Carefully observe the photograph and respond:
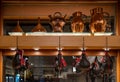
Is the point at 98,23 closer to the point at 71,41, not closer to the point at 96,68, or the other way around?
the point at 71,41

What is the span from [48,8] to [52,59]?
82cm

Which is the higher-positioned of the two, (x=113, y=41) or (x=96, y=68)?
(x=113, y=41)

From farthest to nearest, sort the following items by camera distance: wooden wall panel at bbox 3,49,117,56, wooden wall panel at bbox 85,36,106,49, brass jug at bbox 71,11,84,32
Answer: wooden wall panel at bbox 3,49,117,56, brass jug at bbox 71,11,84,32, wooden wall panel at bbox 85,36,106,49

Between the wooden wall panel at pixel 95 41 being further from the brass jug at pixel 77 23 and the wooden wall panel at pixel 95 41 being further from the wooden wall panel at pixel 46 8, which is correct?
the wooden wall panel at pixel 46 8

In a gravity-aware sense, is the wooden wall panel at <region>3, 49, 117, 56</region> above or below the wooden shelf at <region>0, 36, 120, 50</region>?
below

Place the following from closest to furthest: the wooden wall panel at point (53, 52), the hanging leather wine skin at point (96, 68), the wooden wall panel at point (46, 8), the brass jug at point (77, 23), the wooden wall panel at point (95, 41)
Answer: the wooden wall panel at point (95, 41) < the hanging leather wine skin at point (96, 68) < the brass jug at point (77, 23) < the wooden wall panel at point (53, 52) < the wooden wall panel at point (46, 8)

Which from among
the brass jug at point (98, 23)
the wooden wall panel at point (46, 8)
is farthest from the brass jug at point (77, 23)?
the wooden wall panel at point (46, 8)

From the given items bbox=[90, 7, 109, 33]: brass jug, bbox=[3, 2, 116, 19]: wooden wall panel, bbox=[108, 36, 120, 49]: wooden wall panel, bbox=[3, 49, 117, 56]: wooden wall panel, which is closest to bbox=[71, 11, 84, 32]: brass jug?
bbox=[90, 7, 109, 33]: brass jug

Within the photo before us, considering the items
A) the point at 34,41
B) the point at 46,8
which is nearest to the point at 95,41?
the point at 34,41

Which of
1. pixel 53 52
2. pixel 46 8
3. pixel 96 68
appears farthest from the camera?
pixel 46 8

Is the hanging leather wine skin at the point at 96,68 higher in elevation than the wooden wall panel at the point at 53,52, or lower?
lower

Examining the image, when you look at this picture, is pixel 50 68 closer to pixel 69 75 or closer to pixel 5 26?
pixel 69 75

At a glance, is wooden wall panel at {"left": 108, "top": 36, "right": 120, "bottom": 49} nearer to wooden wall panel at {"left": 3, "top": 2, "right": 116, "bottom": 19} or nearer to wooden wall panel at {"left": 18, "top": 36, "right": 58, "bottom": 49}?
wooden wall panel at {"left": 18, "top": 36, "right": 58, "bottom": 49}

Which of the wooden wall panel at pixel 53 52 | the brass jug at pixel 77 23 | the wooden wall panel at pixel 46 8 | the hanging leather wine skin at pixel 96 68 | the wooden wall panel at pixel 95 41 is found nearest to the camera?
the wooden wall panel at pixel 95 41
